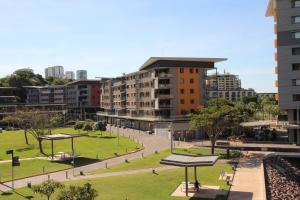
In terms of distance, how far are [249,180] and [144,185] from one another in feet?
43.1

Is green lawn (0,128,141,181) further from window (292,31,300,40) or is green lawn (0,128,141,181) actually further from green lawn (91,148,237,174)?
window (292,31,300,40)

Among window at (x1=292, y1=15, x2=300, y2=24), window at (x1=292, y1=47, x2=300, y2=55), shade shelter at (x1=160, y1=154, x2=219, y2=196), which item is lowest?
shade shelter at (x1=160, y1=154, x2=219, y2=196)

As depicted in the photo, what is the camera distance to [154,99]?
107m

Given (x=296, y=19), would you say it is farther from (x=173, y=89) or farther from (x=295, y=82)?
(x=173, y=89)

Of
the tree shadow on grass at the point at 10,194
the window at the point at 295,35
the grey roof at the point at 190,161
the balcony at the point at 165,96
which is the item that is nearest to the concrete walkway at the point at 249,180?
the grey roof at the point at 190,161

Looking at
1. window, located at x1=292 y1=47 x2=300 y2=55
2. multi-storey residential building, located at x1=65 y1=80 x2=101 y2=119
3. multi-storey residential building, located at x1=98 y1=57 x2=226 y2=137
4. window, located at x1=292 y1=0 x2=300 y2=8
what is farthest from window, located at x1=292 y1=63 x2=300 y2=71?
multi-storey residential building, located at x1=65 y1=80 x2=101 y2=119

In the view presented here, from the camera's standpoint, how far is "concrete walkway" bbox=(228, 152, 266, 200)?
3859cm

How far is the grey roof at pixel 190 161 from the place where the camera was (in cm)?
3850

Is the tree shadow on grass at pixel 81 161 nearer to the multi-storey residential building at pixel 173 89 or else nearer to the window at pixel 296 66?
the multi-storey residential building at pixel 173 89

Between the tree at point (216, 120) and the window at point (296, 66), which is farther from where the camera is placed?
the window at point (296, 66)

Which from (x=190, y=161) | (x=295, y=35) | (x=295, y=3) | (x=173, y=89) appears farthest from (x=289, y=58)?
(x=190, y=161)

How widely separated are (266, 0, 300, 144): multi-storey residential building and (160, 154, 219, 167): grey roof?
42.2m

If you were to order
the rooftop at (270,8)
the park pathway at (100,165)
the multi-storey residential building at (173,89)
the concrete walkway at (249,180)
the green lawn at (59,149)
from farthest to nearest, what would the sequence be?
the multi-storey residential building at (173,89) < the rooftop at (270,8) < the green lawn at (59,149) < the park pathway at (100,165) < the concrete walkway at (249,180)

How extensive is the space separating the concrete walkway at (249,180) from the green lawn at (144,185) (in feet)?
5.82
